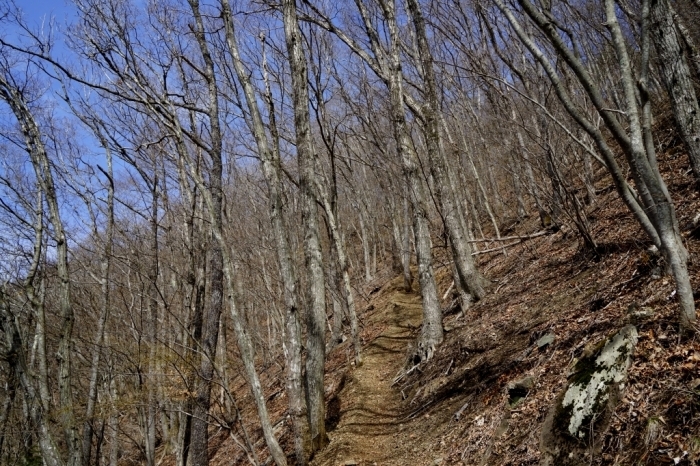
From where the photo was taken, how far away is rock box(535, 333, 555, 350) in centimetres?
464

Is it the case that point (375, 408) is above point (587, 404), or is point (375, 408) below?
below

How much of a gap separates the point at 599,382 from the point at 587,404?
0.19 m

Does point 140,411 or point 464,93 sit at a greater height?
point 464,93

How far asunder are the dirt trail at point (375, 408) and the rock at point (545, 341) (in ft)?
6.64

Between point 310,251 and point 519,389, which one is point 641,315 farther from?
point 310,251

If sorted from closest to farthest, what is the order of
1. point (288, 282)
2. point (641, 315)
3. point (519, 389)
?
point (641, 315) < point (519, 389) < point (288, 282)

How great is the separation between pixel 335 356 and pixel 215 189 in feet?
17.0

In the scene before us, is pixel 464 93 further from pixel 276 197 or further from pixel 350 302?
pixel 276 197

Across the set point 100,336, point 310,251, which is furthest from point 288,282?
point 100,336

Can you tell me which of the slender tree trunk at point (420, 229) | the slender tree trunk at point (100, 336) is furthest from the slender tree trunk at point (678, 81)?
the slender tree trunk at point (100, 336)

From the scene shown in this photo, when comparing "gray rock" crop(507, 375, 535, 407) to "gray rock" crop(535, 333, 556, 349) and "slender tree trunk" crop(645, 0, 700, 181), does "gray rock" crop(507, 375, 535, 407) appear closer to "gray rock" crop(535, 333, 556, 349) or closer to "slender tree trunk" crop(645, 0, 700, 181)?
"gray rock" crop(535, 333, 556, 349)

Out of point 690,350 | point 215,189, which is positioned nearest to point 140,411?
point 215,189

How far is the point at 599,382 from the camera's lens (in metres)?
3.10

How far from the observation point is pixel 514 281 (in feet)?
26.8
